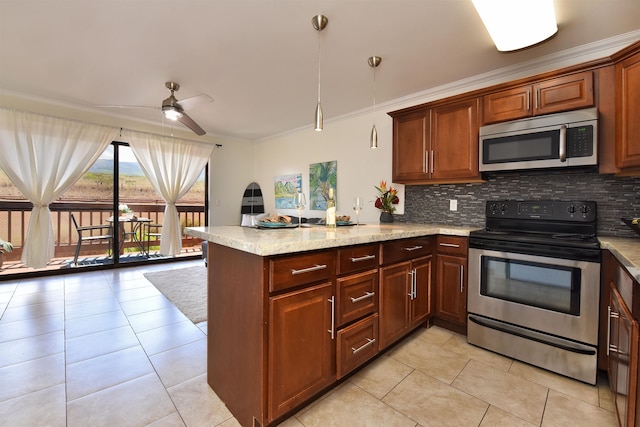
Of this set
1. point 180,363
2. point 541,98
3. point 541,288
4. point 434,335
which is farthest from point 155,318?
point 541,98

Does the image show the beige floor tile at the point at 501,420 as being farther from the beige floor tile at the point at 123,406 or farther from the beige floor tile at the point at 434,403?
the beige floor tile at the point at 123,406

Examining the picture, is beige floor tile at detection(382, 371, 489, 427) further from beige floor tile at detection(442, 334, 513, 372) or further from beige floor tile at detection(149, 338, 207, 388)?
beige floor tile at detection(149, 338, 207, 388)

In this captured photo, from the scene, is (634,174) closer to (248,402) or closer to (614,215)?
(614,215)

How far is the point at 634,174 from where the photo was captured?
6.28 ft

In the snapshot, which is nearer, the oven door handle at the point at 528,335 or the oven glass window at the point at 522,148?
the oven door handle at the point at 528,335

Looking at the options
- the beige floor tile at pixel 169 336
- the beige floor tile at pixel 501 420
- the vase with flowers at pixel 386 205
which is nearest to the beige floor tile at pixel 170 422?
the beige floor tile at pixel 169 336

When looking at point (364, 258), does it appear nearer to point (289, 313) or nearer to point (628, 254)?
point (289, 313)

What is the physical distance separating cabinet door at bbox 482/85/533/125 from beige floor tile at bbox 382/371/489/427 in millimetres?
2110

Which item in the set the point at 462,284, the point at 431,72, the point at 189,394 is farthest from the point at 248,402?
the point at 431,72

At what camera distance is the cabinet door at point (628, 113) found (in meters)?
1.78

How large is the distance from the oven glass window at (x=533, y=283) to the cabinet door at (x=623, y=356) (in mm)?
244

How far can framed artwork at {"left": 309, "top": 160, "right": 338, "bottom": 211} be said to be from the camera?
437 cm

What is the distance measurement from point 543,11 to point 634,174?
1.24m

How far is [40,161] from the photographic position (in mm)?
3801
